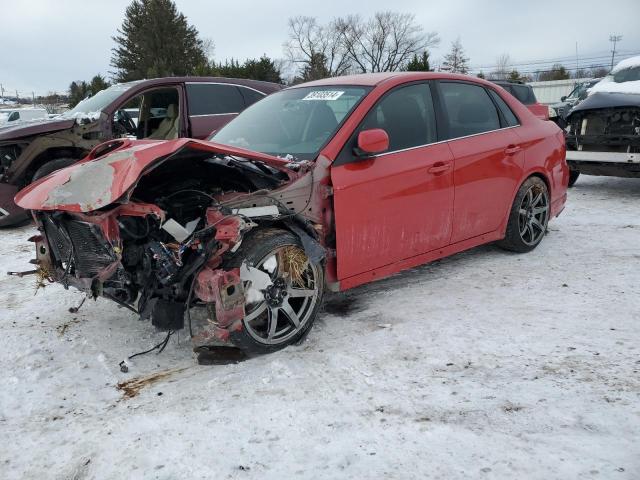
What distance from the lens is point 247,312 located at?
313 centimetres

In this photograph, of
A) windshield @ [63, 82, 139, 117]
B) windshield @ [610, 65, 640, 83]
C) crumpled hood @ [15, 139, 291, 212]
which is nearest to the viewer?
crumpled hood @ [15, 139, 291, 212]

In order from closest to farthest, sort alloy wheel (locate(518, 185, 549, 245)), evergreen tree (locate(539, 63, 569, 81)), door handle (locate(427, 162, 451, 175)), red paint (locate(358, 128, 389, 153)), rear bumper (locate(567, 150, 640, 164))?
red paint (locate(358, 128, 389, 153))
door handle (locate(427, 162, 451, 175))
alloy wheel (locate(518, 185, 549, 245))
rear bumper (locate(567, 150, 640, 164))
evergreen tree (locate(539, 63, 569, 81))

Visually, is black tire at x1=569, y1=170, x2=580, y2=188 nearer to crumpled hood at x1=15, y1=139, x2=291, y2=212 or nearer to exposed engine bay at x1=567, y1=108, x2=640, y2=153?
exposed engine bay at x1=567, y1=108, x2=640, y2=153

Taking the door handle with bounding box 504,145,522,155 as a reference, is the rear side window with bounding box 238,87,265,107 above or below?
above

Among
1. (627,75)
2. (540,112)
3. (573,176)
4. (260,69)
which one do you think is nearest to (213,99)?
(540,112)

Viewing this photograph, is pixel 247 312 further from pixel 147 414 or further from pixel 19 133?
pixel 19 133

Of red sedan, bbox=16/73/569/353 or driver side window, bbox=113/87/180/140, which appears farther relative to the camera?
driver side window, bbox=113/87/180/140

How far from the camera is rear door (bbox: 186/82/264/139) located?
26.0 feet

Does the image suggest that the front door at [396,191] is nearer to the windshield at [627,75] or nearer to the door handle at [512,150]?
the door handle at [512,150]

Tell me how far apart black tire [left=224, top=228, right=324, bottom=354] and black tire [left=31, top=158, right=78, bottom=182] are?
16.0 ft

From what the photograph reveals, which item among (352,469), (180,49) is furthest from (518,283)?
(180,49)

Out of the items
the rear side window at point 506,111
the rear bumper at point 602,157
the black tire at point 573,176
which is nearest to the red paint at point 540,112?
the rear side window at point 506,111

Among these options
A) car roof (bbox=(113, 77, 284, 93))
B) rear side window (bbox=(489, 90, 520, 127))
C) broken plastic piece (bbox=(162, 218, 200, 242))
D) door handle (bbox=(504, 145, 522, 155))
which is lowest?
broken plastic piece (bbox=(162, 218, 200, 242))

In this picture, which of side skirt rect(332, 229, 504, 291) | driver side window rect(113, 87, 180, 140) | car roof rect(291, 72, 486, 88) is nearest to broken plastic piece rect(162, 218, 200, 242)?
side skirt rect(332, 229, 504, 291)
